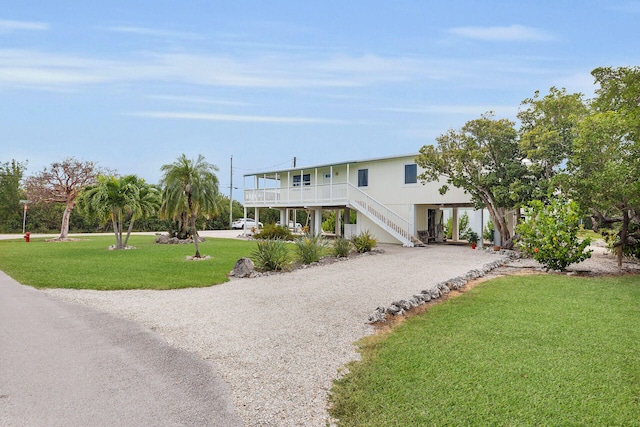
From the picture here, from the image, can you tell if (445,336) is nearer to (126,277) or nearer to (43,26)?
(126,277)

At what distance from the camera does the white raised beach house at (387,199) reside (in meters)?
20.6

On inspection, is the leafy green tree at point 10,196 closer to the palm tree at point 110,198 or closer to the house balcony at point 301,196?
the palm tree at point 110,198

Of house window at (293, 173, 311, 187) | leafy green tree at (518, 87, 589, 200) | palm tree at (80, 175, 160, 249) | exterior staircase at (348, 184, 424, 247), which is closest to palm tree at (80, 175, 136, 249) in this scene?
palm tree at (80, 175, 160, 249)

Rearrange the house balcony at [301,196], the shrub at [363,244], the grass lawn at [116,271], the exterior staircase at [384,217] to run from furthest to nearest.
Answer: the house balcony at [301,196] → the exterior staircase at [384,217] → the shrub at [363,244] → the grass lawn at [116,271]

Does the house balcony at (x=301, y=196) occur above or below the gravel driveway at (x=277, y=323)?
above

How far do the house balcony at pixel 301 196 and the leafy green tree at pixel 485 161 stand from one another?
5.66 meters

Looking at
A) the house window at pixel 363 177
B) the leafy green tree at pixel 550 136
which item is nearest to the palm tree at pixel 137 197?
the house window at pixel 363 177

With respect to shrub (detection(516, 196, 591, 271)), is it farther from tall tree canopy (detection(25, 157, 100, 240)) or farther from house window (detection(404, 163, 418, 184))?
tall tree canopy (detection(25, 157, 100, 240))

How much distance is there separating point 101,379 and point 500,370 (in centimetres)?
421

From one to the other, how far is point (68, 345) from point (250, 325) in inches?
94.8

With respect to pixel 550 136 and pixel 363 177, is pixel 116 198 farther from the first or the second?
pixel 550 136

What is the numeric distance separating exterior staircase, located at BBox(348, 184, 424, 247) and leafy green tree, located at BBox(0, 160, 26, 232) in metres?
32.0

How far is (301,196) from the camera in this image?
80.3 ft

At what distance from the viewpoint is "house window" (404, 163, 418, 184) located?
70.9 feet
